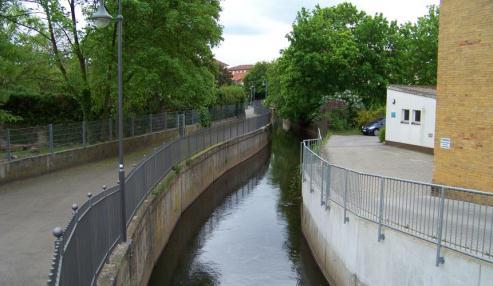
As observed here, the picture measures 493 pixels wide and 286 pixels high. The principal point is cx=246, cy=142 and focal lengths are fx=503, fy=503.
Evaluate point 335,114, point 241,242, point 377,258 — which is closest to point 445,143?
point 377,258

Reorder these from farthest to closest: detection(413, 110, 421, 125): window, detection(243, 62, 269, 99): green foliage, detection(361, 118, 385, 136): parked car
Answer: detection(243, 62, 269, 99): green foliage → detection(361, 118, 385, 136): parked car → detection(413, 110, 421, 125): window

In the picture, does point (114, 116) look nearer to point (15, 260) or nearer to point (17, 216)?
point (17, 216)

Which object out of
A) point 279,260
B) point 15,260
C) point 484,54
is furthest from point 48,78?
point 484,54

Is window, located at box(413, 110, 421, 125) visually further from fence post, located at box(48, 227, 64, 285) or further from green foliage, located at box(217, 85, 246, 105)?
green foliage, located at box(217, 85, 246, 105)

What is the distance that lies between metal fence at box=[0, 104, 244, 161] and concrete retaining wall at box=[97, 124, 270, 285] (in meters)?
3.66

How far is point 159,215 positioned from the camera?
1541 cm

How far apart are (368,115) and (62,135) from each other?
23.7 meters

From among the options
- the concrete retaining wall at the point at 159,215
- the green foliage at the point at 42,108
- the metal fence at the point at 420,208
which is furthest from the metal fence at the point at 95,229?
the green foliage at the point at 42,108

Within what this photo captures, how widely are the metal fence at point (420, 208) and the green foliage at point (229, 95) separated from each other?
131 ft

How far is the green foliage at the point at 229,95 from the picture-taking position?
5291 cm

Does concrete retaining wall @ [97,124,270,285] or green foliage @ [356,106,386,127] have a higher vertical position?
green foliage @ [356,106,386,127]

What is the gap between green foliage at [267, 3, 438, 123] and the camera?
132 feet

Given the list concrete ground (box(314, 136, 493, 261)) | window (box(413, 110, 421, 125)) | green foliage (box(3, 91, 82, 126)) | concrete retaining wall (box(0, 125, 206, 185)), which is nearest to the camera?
concrete ground (box(314, 136, 493, 261))

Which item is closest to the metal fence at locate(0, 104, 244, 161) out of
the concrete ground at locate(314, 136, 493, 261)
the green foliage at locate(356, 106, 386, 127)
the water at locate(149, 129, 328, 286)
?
the water at locate(149, 129, 328, 286)
